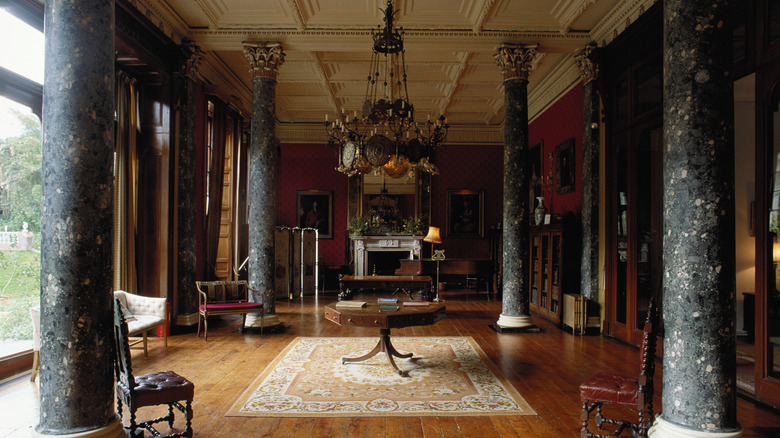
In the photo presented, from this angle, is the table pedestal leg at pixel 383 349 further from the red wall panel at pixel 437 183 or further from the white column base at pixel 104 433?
the red wall panel at pixel 437 183

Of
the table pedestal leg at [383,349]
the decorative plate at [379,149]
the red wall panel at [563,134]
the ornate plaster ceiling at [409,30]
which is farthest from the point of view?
the red wall panel at [563,134]

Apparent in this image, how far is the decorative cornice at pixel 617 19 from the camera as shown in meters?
6.67

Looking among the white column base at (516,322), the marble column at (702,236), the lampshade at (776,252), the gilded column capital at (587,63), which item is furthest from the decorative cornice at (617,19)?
the white column base at (516,322)

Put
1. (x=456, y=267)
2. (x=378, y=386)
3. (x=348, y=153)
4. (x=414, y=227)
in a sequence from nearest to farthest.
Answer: (x=378, y=386), (x=348, y=153), (x=456, y=267), (x=414, y=227)

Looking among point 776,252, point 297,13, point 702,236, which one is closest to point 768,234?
point 776,252

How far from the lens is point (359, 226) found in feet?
46.1

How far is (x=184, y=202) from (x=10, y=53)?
127 inches

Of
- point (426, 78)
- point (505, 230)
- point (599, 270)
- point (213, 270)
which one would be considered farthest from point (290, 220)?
point (599, 270)

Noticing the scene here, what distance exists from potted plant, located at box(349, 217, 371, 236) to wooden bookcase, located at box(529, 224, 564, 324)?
5502 millimetres

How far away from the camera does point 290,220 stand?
14547 millimetres

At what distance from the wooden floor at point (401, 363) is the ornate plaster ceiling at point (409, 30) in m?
4.73

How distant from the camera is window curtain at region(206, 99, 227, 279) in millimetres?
9133

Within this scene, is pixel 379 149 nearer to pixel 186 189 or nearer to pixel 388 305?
pixel 388 305

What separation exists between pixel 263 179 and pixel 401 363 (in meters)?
3.84
